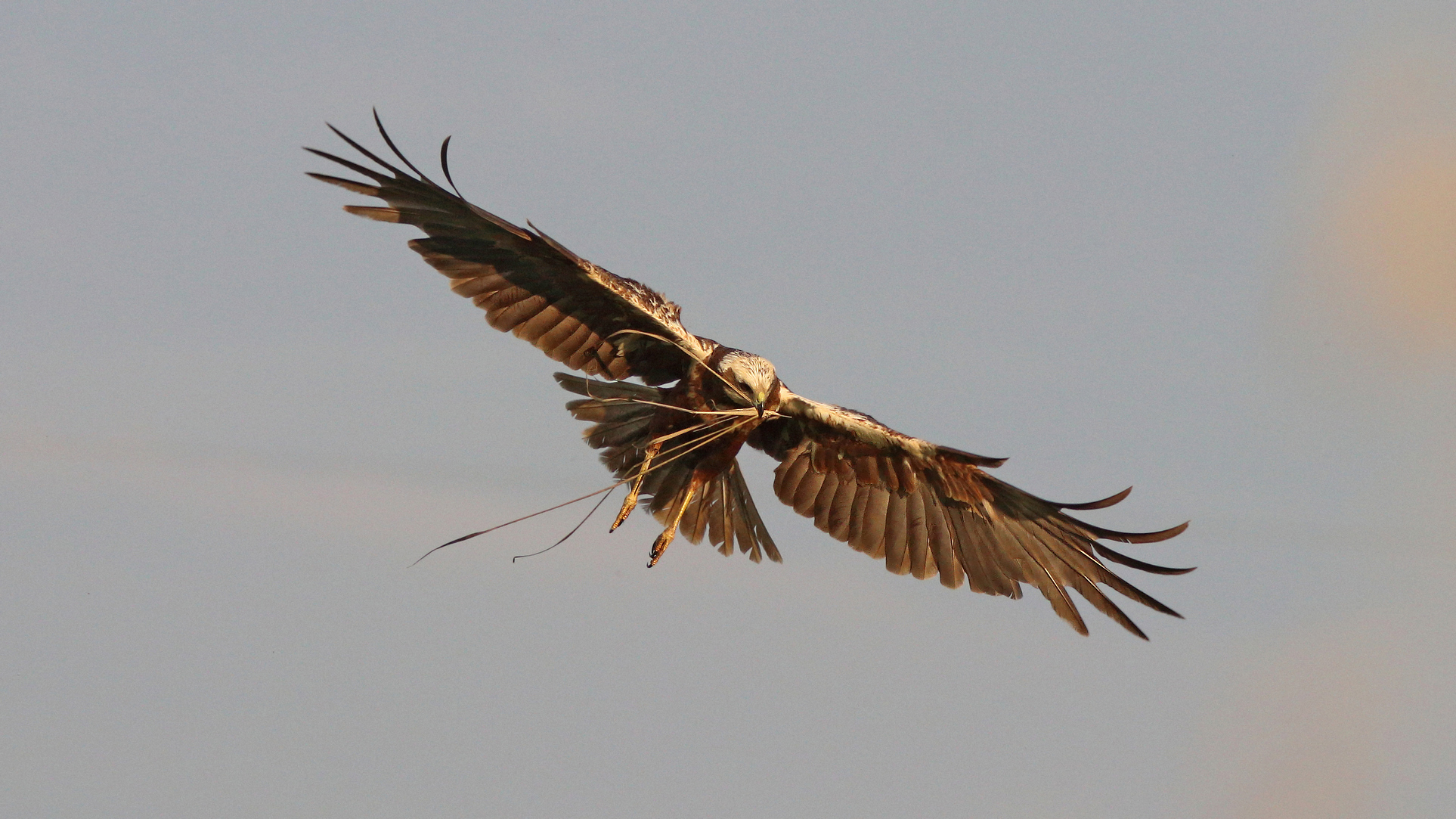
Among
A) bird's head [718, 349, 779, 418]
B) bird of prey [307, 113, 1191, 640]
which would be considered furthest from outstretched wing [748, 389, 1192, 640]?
bird's head [718, 349, 779, 418]

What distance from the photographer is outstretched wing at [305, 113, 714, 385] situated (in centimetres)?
1050

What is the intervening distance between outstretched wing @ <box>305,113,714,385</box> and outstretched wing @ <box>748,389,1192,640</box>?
115 centimetres

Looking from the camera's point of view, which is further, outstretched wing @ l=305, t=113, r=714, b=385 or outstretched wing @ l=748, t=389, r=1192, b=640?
outstretched wing @ l=748, t=389, r=1192, b=640

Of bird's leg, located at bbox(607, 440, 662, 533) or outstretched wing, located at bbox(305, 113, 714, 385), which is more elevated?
outstretched wing, located at bbox(305, 113, 714, 385)

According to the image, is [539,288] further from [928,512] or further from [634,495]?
[928,512]

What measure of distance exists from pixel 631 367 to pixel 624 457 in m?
0.72

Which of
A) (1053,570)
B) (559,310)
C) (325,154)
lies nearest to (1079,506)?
(1053,570)

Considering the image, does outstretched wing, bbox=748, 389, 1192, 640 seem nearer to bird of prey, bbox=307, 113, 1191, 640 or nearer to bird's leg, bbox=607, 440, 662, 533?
bird of prey, bbox=307, 113, 1191, 640

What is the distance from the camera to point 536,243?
10469 mm

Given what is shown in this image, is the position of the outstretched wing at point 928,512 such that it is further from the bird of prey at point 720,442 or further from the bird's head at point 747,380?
the bird's head at point 747,380

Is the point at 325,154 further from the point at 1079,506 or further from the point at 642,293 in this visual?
the point at 1079,506

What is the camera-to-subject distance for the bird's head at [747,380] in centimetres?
1034

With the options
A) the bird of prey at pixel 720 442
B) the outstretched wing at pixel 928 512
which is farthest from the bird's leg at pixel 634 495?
the outstretched wing at pixel 928 512

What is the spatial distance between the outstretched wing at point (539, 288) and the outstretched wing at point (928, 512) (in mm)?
1149
